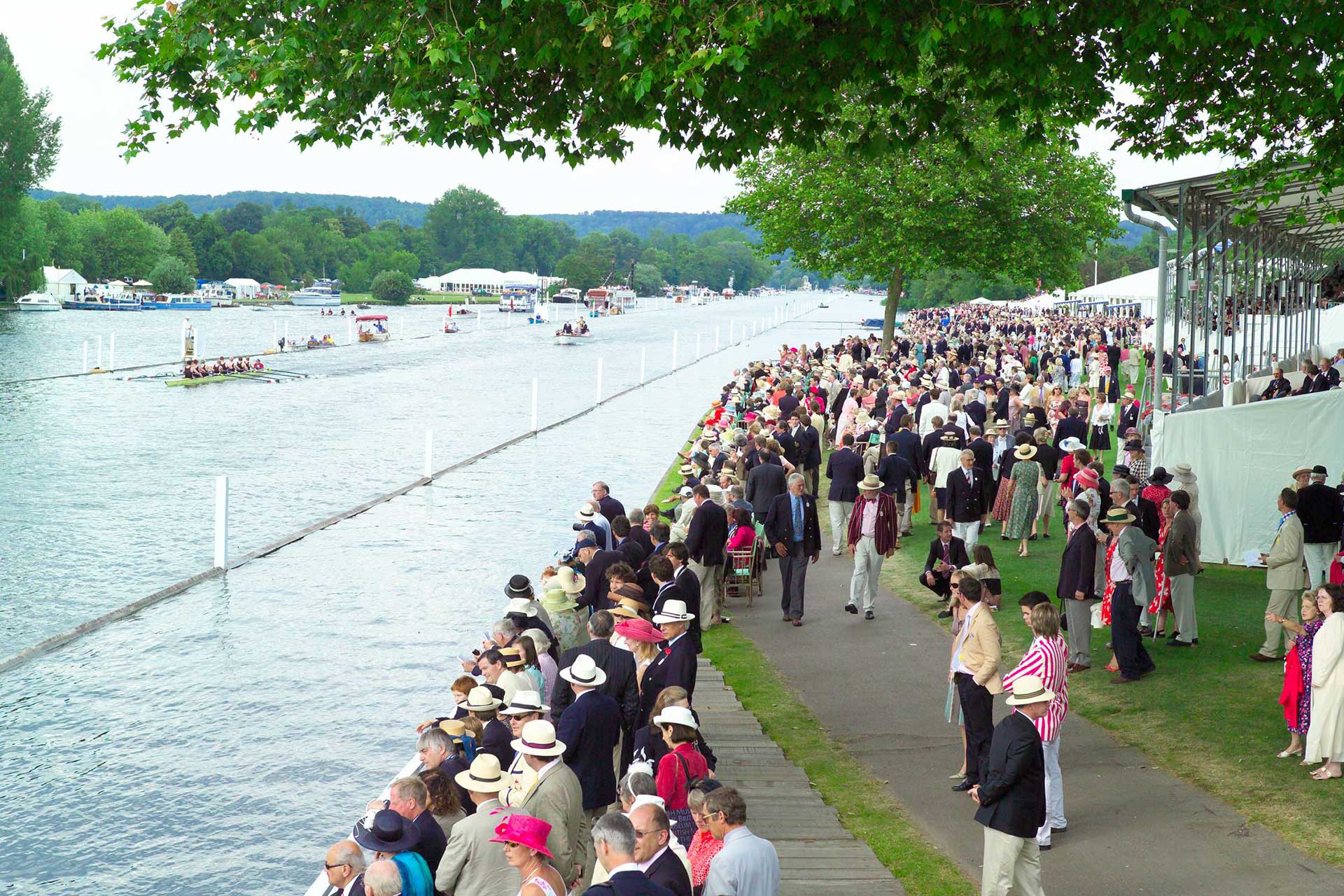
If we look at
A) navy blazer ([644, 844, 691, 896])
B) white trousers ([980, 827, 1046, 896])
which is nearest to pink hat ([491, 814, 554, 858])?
navy blazer ([644, 844, 691, 896])

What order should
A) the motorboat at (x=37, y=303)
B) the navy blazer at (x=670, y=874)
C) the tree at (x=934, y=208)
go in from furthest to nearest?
the motorboat at (x=37, y=303), the tree at (x=934, y=208), the navy blazer at (x=670, y=874)

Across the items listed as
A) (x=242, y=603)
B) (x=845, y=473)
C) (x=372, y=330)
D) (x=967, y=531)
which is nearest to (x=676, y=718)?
(x=967, y=531)

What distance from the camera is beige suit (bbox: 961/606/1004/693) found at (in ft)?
31.6

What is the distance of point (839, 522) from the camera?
759 inches

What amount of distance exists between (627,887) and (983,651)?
16.1 feet

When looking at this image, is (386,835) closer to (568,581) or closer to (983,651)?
(983,651)

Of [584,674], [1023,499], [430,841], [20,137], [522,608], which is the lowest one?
[430,841]

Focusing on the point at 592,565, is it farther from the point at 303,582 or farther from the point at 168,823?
the point at 303,582

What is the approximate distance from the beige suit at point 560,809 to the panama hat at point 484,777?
11.2 inches

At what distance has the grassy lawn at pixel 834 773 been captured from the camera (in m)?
8.67

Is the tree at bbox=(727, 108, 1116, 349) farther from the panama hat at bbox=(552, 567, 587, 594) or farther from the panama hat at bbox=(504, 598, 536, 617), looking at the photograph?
the panama hat at bbox=(504, 598, 536, 617)

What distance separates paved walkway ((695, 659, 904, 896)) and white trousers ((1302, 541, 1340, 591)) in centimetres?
666

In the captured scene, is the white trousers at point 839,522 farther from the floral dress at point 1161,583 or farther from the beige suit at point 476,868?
the beige suit at point 476,868

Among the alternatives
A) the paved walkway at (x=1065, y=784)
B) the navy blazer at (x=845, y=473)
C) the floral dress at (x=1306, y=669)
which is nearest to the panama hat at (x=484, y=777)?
the paved walkway at (x=1065, y=784)
